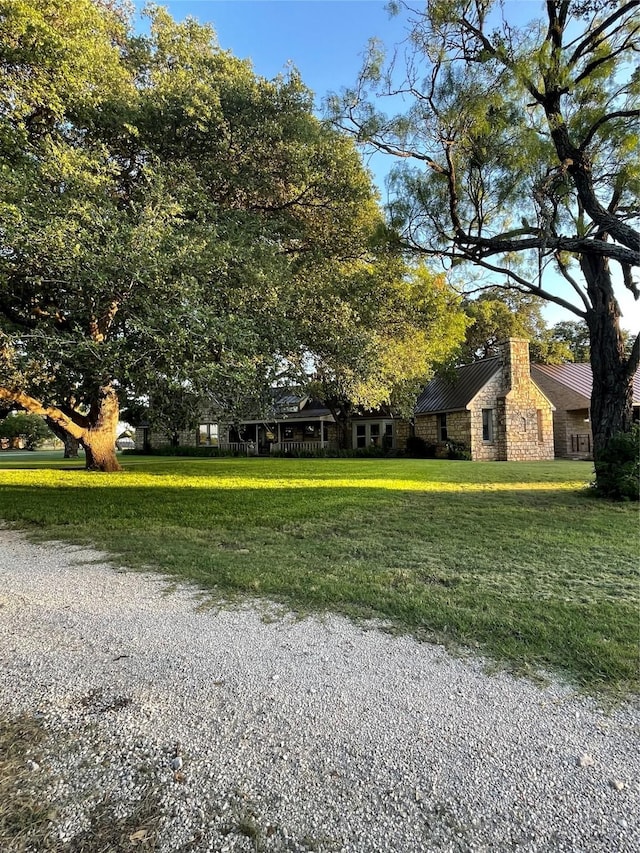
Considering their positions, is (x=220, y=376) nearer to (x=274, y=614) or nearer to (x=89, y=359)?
(x=89, y=359)

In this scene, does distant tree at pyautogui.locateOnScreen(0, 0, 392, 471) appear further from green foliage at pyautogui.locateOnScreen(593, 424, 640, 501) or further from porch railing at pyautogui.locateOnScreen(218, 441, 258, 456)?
porch railing at pyautogui.locateOnScreen(218, 441, 258, 456)

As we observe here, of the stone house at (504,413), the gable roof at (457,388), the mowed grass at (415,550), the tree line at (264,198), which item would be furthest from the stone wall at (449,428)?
the tree line at (264,198)

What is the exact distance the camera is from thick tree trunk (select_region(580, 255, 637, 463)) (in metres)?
8.41

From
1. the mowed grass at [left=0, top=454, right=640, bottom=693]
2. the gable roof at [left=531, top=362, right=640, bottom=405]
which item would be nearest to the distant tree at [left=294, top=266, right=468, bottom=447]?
the mowed grass at [left=0, top=454, right=640, bottom=693]

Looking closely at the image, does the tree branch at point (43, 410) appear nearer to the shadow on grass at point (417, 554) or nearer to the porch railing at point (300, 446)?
the shadow on grass at point (417, 554)

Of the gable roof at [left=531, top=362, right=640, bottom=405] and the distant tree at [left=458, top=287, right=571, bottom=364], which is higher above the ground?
the distant tree at [left=458, top=287, right=571, bottom=364]

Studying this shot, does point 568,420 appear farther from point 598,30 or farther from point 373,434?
point 598,30

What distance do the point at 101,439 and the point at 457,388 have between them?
14826 mm

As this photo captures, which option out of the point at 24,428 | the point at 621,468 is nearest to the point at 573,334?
the point at 621,468

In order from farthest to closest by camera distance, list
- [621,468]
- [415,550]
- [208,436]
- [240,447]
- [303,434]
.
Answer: [208,436] → [240,447] → [303,434] → [621,468] → [415,550]

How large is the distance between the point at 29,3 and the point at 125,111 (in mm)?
1830

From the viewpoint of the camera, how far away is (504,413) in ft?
61.4

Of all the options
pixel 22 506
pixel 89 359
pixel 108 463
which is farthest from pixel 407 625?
pixel 108 463

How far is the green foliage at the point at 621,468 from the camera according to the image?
7.86 meters
